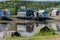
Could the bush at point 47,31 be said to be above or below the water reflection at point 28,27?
below

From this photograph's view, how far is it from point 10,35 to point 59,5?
1.83 metres

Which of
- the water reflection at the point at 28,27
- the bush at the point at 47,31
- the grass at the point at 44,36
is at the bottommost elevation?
the grass at the point at 44,36

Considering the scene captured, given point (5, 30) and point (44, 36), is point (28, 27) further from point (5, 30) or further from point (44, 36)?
point (5, 30)

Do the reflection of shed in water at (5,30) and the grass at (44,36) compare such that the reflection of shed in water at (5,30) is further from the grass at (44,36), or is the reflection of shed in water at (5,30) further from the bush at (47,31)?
the bush at (47,31)

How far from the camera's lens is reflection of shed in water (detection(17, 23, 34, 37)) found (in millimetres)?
9742

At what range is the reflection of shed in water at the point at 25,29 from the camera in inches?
384

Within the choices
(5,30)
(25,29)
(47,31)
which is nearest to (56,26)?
(47,31)

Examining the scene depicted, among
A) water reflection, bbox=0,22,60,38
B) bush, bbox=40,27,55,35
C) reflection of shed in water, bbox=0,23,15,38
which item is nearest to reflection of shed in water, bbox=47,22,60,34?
water reflection, bbox=0,22,60,38

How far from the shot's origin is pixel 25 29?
9758 mm

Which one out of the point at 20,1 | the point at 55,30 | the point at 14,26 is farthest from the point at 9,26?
the point at 55,30

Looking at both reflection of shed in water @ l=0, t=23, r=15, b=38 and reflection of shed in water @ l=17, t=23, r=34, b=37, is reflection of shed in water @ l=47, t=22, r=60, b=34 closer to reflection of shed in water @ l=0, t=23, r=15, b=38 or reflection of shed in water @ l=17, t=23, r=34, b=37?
reflection of shed in water @ l=17, t=23, r=34, b=37

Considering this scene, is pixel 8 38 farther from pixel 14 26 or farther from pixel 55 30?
pixel 55 30

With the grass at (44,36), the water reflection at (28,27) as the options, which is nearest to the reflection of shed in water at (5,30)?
the water reflection at (28,27)

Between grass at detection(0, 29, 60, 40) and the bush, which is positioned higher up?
the bush
